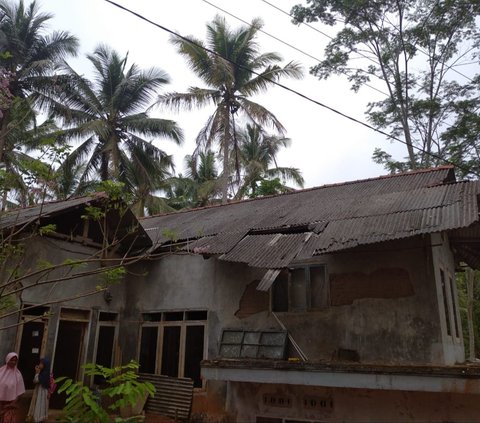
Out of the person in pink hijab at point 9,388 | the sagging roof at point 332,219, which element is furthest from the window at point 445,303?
the person in pink hijab at point 9,388

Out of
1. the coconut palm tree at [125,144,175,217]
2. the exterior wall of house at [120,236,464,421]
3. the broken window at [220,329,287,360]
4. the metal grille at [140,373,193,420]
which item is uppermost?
the coconut palm tree at [125,144,175,217]

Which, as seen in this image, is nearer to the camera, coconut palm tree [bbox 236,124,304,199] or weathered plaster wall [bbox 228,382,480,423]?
weathered plaster wall [bbox 228,382,480,423]

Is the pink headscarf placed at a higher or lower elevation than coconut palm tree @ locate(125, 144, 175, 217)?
lower

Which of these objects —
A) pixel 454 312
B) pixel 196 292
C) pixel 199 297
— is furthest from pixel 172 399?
pixel 454 312

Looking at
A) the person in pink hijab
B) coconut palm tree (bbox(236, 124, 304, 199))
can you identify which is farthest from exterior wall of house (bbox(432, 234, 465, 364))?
coconut palm tree (bbox(236, 124, 304, 199))

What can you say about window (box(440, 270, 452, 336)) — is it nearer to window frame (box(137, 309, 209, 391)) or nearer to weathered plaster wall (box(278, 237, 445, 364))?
weathered plaster wall (box(278, 237, 445, 364))

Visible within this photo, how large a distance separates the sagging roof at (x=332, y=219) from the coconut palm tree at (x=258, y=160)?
34.0 ft

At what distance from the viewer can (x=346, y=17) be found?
19.1m

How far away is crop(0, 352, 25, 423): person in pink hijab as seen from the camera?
26.0ft

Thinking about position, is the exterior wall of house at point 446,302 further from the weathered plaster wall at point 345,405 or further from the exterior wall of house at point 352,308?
the weathered plaster wall at point 345,405

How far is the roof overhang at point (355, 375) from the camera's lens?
6363mm

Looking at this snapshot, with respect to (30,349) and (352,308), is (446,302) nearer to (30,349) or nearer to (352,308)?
(352,308)

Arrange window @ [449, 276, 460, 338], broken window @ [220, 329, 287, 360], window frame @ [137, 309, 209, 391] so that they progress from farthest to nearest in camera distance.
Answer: window frame @ [137, 309, 209, 391], window @ [449, 276, 460, 338], broken window @ [220, 329, 287, 360]

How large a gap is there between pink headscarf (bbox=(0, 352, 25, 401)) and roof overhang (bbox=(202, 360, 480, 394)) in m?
3.54
